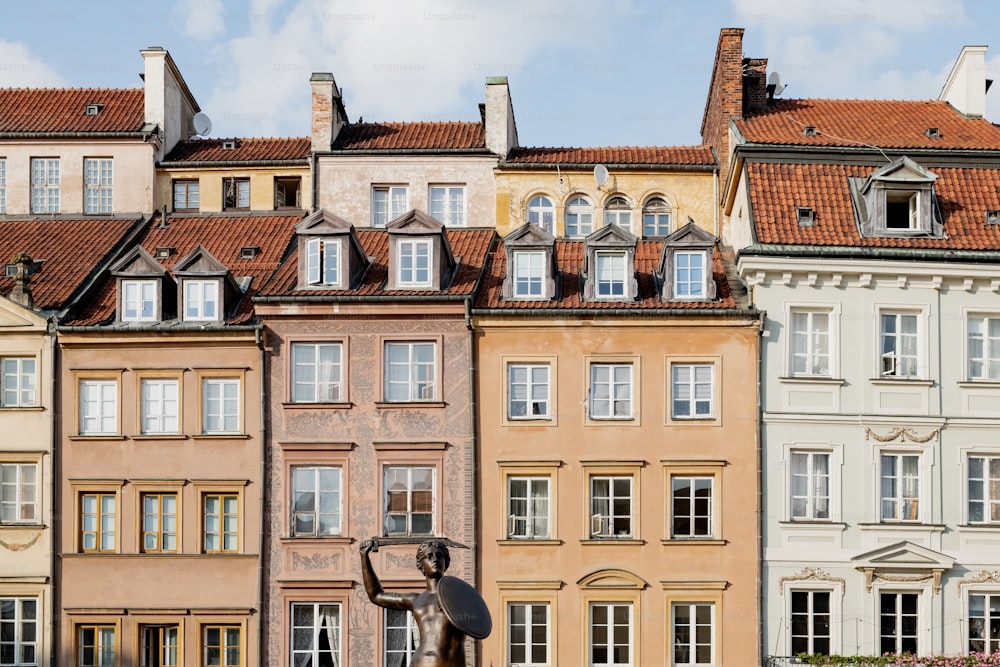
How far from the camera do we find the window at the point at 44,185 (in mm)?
40938

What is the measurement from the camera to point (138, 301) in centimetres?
3569

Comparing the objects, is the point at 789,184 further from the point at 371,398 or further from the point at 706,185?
the point at 371,398

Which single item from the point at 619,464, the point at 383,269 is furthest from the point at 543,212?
the point at 619,464

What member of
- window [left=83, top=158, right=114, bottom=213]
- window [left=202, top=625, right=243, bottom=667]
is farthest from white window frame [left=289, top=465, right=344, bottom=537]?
window [left=83, top=158, right=114, bottom=213]

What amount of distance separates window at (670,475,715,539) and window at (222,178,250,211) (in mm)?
14354

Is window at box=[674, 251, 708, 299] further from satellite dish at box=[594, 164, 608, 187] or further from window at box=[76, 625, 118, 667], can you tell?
window at box=[76, 625, 118, 667]

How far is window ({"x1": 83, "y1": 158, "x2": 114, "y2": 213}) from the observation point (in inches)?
1614

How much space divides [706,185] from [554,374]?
8.39 m

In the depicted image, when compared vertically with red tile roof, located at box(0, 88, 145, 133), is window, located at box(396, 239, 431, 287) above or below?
below

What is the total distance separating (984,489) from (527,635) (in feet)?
34.5

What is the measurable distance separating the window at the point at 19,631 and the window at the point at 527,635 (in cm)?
1039

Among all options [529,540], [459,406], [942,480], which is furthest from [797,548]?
[459,406]

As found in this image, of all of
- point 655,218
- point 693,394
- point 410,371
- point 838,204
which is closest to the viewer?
point 693,394

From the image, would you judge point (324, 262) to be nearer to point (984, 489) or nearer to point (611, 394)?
point (611, 394)
